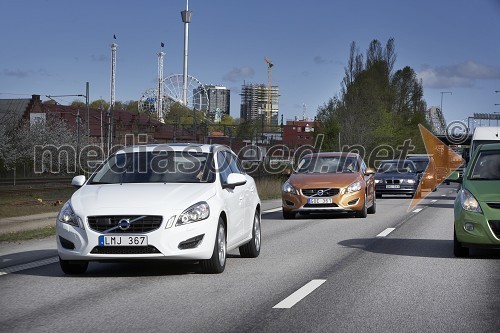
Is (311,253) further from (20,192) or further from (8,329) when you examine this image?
(20,192)

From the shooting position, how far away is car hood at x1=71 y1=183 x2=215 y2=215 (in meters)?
10.3

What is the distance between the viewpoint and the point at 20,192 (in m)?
43.0

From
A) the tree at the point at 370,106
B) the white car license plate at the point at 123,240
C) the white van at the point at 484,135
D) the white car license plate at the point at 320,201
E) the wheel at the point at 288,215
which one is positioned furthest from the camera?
the tree at the point at 370,106

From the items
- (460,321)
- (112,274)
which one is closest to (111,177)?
(112,274)

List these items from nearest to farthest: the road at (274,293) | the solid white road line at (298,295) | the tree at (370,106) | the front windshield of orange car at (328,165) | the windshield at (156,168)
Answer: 1. the road at (274,293)
2. the solid white road line at (298,295)
3. the windshield at (156,168)
4. the front windshield of orange car at (328,165)
5. the tree at (370,106)

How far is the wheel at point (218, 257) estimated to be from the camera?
10688 millimetres

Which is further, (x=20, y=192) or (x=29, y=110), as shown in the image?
(x=29, y=110)

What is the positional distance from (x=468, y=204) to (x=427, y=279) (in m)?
2.32

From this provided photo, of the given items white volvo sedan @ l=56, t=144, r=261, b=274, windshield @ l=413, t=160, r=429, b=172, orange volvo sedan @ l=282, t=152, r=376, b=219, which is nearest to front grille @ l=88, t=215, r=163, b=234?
white volvo sedan @ l=56, t=144, r=261, b=274

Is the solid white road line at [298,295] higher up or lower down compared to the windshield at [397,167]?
higher up

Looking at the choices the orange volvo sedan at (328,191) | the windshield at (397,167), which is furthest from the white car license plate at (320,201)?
the windshield at (397,167)

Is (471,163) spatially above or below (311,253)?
above

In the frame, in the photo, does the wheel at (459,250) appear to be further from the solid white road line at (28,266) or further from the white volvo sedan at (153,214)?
the solid white road line at (28,266)

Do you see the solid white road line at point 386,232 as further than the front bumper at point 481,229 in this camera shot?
Yes
